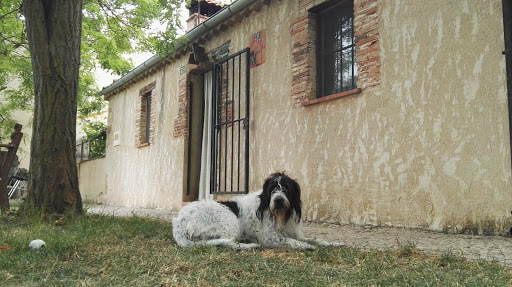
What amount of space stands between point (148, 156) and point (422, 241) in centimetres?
879

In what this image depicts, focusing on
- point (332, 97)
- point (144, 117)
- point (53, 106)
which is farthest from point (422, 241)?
point (144, 117)

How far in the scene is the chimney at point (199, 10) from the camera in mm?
12062

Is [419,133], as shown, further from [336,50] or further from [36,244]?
[36,244]

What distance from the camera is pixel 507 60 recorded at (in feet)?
13.6

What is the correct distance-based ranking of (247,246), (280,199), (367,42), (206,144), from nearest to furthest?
(247,246)
(280,199)
(367,42)
(206,144)

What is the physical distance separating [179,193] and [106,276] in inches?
279

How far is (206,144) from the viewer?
9.75m

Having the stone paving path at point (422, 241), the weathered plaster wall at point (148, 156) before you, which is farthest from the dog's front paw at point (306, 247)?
the weathered plaster wall at point (148, 156)

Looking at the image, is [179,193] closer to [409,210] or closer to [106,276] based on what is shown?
[409,210]

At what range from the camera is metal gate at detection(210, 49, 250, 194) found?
785 cm

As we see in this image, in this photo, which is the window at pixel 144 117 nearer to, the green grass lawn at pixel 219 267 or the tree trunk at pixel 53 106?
the tree trunk at pixel 53 106

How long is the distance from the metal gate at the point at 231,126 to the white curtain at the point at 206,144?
2.21ft

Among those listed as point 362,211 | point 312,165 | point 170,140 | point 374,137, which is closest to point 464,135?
point 374,137

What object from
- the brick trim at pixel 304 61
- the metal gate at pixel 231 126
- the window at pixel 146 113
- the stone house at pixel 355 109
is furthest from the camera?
the window at pixel 146 113
